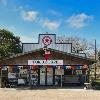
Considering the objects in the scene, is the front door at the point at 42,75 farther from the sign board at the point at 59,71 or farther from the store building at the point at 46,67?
the sign board at the point at 59,71

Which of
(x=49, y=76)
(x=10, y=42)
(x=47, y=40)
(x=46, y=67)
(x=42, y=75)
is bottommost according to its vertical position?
(x=49, y=76)

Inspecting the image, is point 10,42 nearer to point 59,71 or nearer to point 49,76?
point 49,76

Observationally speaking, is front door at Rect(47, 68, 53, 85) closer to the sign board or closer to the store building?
the store building

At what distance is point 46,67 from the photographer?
3403cm

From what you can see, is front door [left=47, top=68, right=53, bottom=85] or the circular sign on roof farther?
the circular sign on roof

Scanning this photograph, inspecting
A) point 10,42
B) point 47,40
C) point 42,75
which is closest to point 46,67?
point 42,75

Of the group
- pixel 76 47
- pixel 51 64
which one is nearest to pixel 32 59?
pixel 51 64

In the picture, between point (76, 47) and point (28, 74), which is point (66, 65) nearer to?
point (28, 74)

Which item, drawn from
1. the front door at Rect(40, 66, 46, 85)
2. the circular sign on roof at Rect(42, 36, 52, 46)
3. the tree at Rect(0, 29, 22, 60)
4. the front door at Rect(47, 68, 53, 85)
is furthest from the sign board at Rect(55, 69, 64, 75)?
the tree at Rect(0, 29, 22, 60)

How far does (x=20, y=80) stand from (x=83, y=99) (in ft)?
40.7

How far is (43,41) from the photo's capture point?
3803 centimetres

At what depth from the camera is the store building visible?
3203cm

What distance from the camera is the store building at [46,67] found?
3203 cm

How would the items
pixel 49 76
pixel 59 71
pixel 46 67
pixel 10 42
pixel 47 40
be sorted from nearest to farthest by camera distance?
pixel 59 71
pixel 46 67
pixel 49 76
pixel 47 40
pixel 10 42
